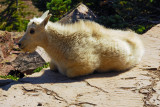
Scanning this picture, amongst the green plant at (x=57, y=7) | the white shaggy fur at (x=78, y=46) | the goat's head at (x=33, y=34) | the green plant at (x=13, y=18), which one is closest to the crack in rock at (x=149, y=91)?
the white shaggy fur at (x=78, y=46)

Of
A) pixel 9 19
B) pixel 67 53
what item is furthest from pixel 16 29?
pixel 67 53

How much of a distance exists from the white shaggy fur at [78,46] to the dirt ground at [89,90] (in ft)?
0.80

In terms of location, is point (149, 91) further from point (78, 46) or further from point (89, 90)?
point (78, 46)

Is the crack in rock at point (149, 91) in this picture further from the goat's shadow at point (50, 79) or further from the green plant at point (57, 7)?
the green plant at point (57, 7)

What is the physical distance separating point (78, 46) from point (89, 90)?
1.18 metres

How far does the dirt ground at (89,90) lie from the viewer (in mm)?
4633

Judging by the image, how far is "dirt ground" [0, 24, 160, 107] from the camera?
4633 mm

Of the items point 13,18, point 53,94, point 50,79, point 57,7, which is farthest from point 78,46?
point 13,18

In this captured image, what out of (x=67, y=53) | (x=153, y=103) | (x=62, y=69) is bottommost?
(x=153, y=103)

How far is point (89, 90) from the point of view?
5.15 metres

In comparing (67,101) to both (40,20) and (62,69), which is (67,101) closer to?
(62,69)

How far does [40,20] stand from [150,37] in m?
4.46

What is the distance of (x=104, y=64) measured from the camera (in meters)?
6.00

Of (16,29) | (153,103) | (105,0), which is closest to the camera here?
(153,103)
